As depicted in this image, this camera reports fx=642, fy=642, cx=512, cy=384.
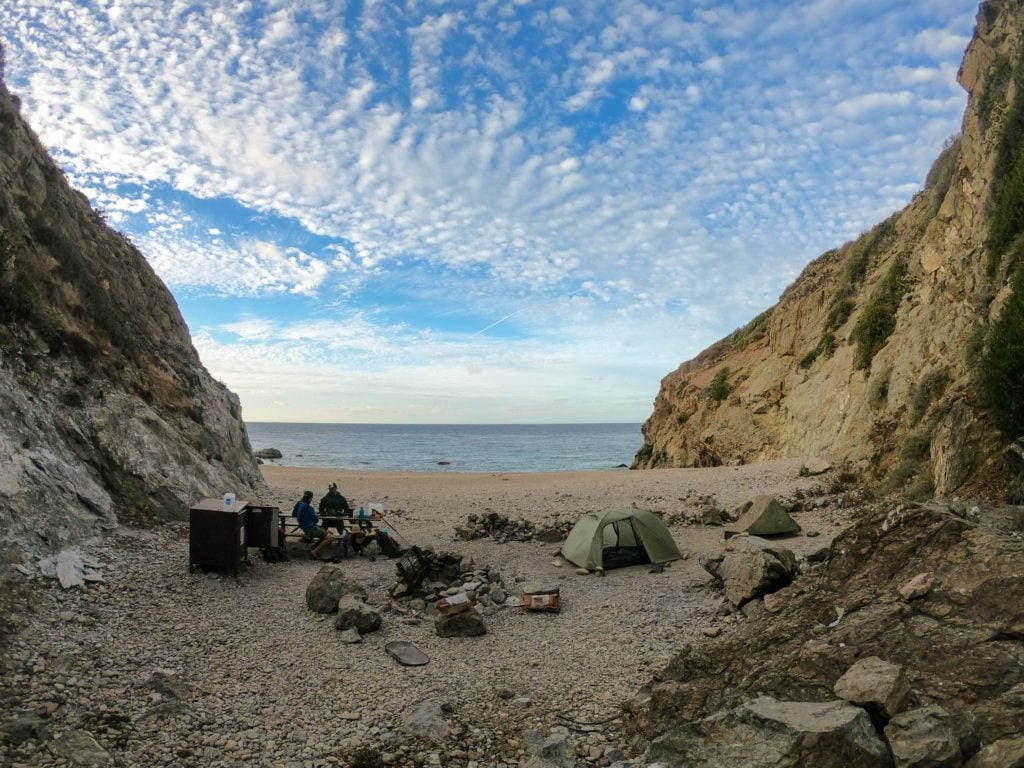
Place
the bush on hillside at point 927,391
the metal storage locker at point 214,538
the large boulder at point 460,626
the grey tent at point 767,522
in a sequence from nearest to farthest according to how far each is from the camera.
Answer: the large boulder at point 460,626
the metal storage locker at point 214,538
the grey tent at point 767,522
the bush on hillside at point 927,391

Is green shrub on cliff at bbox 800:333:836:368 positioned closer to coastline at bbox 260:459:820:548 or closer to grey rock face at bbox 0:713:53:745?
coastline at bbox 260:459:820:548

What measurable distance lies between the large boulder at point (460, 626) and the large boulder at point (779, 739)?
4.58 meters

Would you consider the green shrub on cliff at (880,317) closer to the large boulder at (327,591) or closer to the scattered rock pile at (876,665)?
the scattered rock pile at (876,665)

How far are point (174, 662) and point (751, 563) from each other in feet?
27.7

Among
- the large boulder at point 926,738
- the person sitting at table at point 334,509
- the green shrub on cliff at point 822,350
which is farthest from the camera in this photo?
the green shrub on cliff at point 822,350

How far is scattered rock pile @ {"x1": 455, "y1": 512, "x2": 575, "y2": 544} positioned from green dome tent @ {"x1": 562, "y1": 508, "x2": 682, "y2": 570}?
7.56ft

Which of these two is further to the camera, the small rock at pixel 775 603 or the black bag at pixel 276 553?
Answer: the black bag at pixel 276 553

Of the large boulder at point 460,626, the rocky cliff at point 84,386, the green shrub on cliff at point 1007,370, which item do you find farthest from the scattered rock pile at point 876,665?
the rocky cliff at point 84,386

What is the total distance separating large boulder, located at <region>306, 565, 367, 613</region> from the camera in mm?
10523

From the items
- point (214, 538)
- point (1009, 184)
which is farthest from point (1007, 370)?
point (214, 538)

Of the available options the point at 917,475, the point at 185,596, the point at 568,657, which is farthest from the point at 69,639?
the point at 917,475

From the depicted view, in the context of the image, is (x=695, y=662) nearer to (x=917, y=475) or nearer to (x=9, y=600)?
(x=9, y=600)

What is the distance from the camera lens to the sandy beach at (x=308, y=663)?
21.5ft

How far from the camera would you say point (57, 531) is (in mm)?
10562
